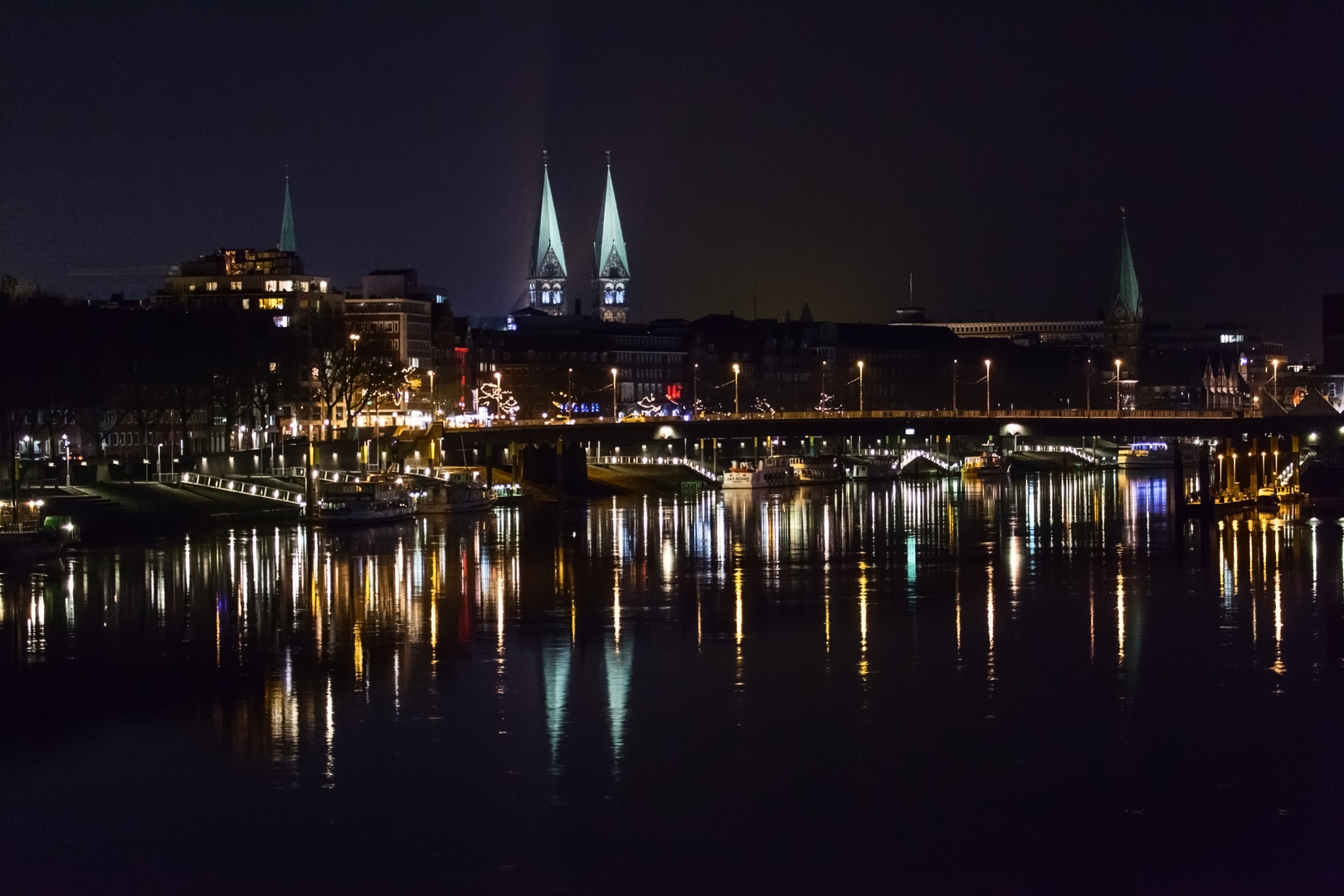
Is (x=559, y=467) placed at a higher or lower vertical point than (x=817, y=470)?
higher

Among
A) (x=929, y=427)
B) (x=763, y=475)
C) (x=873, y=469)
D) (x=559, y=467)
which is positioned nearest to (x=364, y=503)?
(x=559, y=467)

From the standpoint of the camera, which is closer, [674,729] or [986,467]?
[674,729]

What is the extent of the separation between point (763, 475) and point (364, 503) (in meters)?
46.6

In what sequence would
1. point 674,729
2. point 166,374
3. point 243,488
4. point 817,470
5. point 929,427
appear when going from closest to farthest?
point 674,729, point 243,488, point 166,374, point 929,427, point 817,470

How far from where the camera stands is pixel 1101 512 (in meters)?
92.9

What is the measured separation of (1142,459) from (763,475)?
56.3 meters

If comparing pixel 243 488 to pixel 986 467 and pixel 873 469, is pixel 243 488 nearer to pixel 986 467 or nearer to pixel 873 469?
pixel 873 469

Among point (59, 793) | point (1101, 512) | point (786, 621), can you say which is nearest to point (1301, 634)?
point (786, 621)

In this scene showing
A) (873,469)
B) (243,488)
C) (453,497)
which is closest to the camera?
(243,488)

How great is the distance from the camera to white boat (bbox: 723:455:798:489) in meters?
125

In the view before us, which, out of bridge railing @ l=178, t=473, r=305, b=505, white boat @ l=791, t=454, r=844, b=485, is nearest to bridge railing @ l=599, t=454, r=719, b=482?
white boat @ l=791, t=454, r=844, b=485

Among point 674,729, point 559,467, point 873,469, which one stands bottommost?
point 674,729

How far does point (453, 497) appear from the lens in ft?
310

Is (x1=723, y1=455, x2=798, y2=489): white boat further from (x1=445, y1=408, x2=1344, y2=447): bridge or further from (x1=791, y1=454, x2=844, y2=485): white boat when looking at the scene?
(x1=445, y1=408, x2=1344, y2=447): bridge
